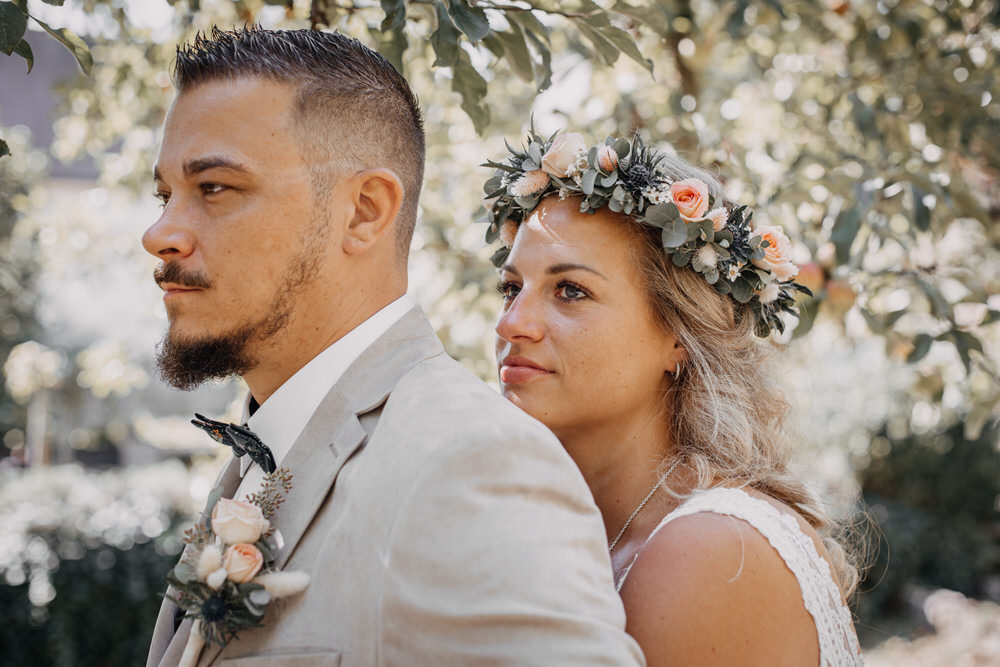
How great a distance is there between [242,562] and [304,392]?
0.37 meters

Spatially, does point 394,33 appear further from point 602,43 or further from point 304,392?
point 304,392

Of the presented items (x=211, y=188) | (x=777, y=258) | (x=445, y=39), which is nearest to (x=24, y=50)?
(x=211, y=188)

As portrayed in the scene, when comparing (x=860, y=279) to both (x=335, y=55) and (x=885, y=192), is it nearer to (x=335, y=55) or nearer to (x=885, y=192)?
(x=885, y=192)

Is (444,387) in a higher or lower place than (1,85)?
lower

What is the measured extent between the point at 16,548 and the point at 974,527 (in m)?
9.44

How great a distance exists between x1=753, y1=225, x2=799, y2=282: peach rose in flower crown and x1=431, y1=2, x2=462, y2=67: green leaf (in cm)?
104

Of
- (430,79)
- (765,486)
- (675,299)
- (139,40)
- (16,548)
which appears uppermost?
(139,40)

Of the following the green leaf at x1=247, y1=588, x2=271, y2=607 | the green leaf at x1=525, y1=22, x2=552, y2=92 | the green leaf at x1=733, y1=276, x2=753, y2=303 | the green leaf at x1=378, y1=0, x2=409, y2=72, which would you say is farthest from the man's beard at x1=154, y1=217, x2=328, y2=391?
the green leaf at x1=733, y1=276, x2=753, y2=303

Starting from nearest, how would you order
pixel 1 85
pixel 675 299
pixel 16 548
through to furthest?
pixel 675 299, pixel 16 548, pixel 1 85

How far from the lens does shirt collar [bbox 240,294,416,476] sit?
5.22ft

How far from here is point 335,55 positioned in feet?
5.86

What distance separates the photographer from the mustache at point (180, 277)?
60.7 inches

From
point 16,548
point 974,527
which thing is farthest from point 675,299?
point 974,527

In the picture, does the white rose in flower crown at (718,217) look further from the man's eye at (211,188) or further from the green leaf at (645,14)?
the man's eye at (211,188)
